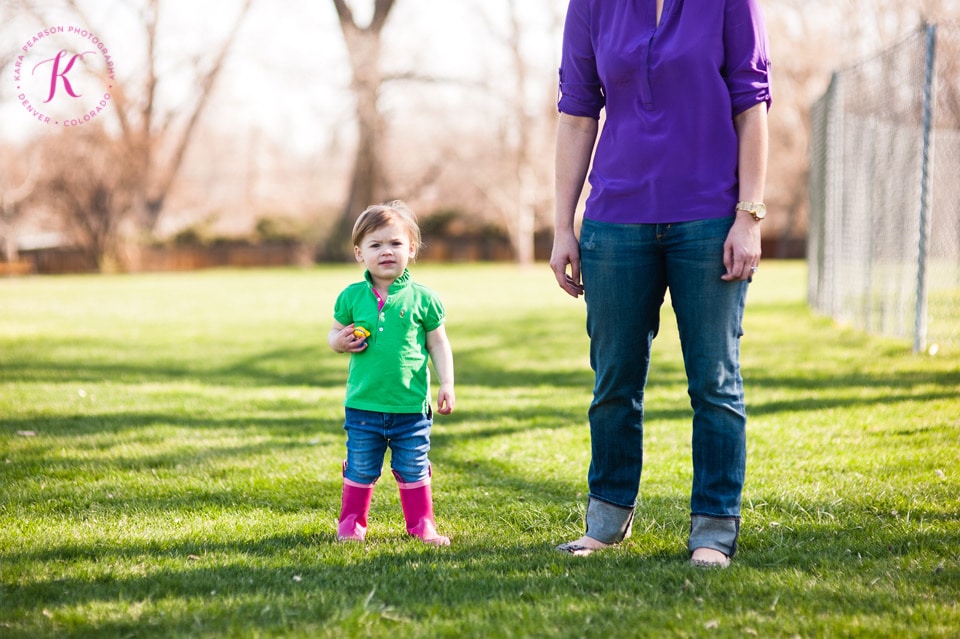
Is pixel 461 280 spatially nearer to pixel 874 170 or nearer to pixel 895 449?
pixel 874 170

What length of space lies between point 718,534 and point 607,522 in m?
0.39

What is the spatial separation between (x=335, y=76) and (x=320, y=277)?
25.1ft

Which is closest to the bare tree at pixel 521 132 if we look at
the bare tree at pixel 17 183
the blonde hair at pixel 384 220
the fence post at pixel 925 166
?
the bare tree at pixel 17 183

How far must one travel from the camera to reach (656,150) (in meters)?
2.84

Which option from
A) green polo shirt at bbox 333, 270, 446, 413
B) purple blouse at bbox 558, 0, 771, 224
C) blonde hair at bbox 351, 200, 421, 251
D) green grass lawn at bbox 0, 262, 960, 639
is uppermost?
purple blouse at bbox 558, 0, 771, 224

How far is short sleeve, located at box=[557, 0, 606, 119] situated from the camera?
302 cm

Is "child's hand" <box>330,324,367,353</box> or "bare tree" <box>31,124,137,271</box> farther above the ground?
"bare tree" <box>31,124,137,271</box>

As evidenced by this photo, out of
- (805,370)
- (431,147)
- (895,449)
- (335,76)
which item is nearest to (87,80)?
(335,76)

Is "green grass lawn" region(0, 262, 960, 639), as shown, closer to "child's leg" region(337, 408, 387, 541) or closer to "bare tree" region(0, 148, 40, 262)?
"child's leg" region(337, 408, 387, 541)

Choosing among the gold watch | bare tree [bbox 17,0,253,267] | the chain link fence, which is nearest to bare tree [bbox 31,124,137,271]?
bare tree [bbox 17,0,253,267]

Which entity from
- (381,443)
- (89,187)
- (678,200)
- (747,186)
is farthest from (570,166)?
(89,187)

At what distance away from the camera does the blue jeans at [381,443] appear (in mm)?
3357

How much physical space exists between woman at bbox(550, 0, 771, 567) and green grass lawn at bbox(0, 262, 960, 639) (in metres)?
0.42

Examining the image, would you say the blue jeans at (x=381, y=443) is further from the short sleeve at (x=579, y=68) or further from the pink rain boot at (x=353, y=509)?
the short sleeve at (x=579, y=68)
